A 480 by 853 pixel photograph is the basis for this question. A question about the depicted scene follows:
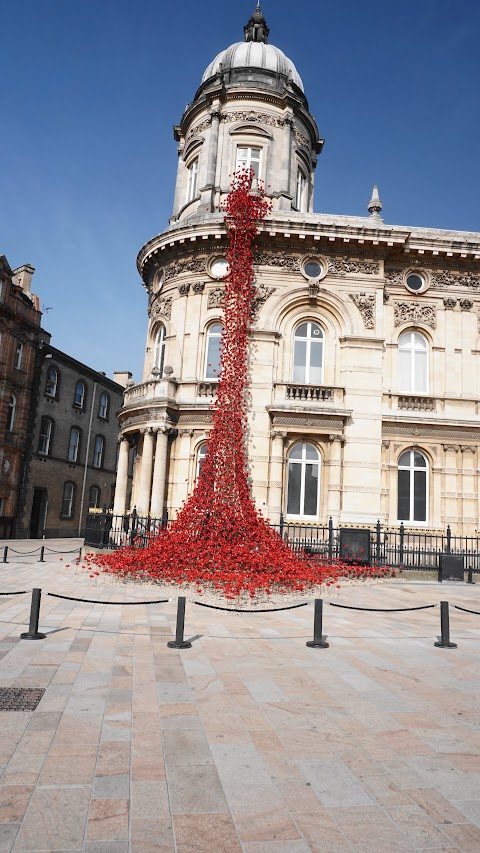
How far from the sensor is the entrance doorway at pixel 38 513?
34281mm

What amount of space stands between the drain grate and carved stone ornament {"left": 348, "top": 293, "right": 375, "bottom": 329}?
1887 cm

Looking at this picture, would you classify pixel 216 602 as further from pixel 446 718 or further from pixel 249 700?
pixel 446 718

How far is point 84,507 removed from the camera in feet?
127

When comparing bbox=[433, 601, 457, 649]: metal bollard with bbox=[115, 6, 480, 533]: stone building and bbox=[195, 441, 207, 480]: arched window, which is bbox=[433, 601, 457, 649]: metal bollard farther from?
bbox=[195, 441, 207, 480]: arched window

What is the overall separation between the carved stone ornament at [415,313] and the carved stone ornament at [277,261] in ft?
14.7

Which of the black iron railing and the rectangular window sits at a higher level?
the rectangular window

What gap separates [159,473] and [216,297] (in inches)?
296

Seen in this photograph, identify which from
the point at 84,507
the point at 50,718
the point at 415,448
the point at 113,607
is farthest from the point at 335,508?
the point at 84,507

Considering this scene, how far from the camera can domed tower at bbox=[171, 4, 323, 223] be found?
86.3 feet

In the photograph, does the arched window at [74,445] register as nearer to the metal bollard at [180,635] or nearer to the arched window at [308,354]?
the arched window at [308,354]

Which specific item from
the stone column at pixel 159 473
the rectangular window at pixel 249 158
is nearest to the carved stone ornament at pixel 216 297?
the stone column at pixel 159 473

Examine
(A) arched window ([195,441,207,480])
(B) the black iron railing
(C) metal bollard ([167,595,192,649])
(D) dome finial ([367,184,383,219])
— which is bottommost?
(C) metal bollard ([167,595,192,649])

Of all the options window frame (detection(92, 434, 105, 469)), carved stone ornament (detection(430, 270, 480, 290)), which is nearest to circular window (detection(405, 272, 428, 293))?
carved stone ornament (detection(430, 270, 480, 290))

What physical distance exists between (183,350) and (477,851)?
66.6 feet
